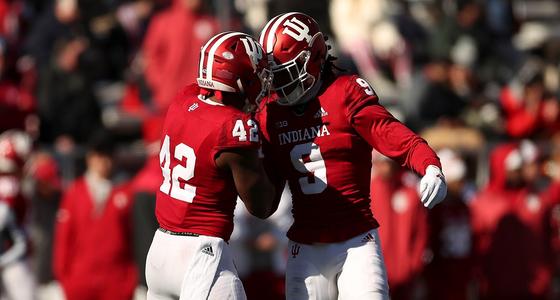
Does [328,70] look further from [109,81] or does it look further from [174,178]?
[109,81]

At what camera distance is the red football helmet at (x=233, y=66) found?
6.98m

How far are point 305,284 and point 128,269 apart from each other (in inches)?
159

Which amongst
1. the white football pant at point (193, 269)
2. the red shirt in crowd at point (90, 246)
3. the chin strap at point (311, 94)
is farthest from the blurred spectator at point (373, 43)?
the white football pant at point (193, 269)

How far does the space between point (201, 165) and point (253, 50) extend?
2.06ft

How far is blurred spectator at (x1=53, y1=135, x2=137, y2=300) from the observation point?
1095 cm

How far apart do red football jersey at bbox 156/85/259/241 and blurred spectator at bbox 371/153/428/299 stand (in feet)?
15.2

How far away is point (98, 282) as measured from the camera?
432 inches

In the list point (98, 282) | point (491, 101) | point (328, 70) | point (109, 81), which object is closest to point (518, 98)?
point (491, 101)

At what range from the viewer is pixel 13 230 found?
11.0 metres

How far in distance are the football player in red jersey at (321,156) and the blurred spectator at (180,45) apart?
5929 millimetres

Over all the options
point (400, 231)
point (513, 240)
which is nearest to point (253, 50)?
point (400, 231)

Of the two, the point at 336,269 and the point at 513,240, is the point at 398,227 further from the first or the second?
the point at 336,269

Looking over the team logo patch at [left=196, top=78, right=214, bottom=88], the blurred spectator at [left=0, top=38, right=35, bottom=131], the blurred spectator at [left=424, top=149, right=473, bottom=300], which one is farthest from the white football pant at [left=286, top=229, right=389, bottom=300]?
the blurred spectator at [left=0, top=38, right=35, bottom=131]

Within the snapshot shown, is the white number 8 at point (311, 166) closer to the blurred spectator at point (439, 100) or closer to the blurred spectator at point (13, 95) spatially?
the blurred spectator at point (13, 95)
